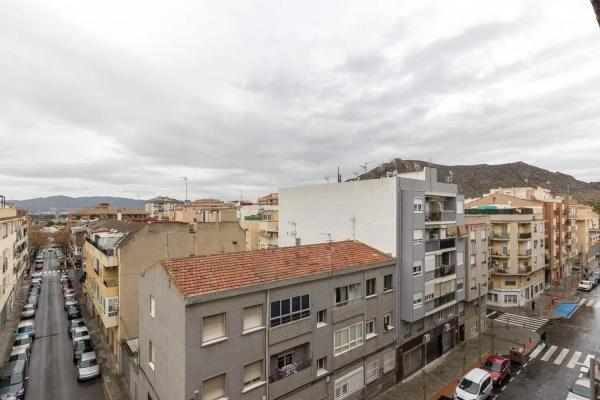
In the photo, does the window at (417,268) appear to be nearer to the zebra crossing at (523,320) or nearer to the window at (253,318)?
the window at (253,318)

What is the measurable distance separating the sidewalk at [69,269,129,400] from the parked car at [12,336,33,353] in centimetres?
544

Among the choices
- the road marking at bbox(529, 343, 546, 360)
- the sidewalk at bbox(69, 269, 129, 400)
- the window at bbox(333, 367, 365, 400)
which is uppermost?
the window at bbox(333, 367, 365, 400)

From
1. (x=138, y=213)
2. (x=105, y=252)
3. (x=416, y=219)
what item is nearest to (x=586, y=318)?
(x=416, y=219)

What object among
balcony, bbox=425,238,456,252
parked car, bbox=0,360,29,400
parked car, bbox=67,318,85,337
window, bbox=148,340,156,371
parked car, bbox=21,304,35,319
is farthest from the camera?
parked car, bbox=21,304,35,319

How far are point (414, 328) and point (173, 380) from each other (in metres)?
19.7

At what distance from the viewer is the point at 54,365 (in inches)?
1159

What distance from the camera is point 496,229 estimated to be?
4875 cm

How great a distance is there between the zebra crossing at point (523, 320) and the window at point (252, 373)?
3643 cm

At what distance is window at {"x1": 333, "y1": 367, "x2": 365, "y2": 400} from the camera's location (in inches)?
853

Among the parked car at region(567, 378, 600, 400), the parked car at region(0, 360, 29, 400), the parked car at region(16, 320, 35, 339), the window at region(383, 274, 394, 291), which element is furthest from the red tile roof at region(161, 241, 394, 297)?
the parked car at region(16, 320, 35, 339)

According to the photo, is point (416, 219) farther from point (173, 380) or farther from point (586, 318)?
point (586, 318)

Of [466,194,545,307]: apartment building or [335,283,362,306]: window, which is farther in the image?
[466,194,545,307]: apartment building

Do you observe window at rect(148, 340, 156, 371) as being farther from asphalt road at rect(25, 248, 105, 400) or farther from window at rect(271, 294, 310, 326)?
asphalt road at rect(25, 248, 105, 400)

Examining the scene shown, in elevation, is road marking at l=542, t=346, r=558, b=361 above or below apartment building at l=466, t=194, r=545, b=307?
below
